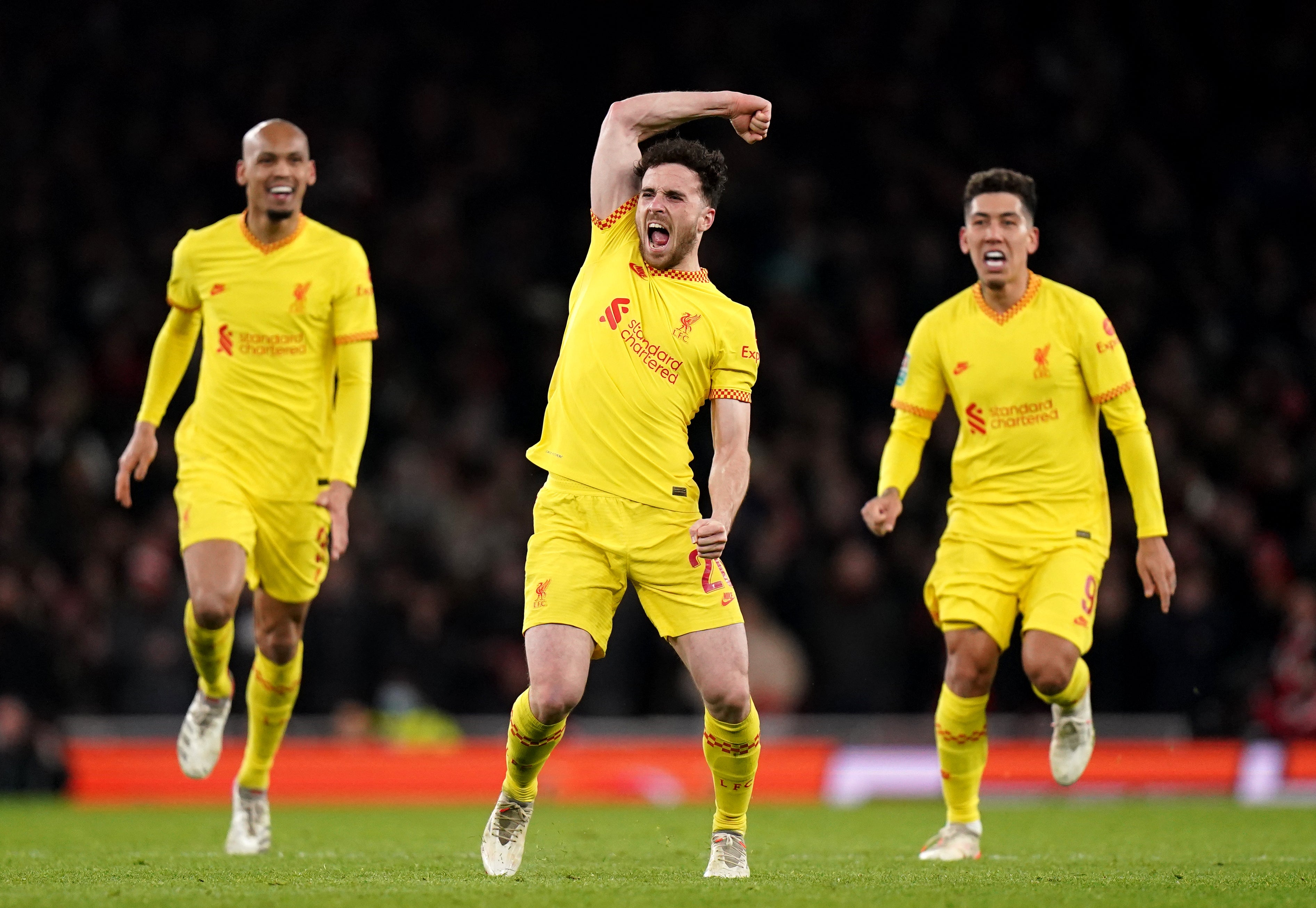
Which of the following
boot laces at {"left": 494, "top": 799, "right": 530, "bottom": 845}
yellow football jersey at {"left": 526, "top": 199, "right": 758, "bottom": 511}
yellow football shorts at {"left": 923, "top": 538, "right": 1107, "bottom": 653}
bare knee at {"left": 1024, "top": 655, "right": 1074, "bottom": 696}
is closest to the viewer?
yellow football jersey at {"left": 526, "top": 199, "right": 758, "bottom": 511}

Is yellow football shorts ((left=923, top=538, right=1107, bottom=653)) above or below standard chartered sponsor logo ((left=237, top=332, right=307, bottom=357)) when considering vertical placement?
below

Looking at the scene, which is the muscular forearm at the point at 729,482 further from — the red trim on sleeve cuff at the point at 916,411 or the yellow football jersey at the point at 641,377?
the red trim on sleeve cuff at the point at 916,411

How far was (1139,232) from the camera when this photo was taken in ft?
58.7

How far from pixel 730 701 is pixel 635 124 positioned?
227 cm

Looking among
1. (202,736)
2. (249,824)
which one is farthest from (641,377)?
(249,824)

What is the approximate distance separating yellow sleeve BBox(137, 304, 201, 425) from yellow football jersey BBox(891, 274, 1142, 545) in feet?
11.9

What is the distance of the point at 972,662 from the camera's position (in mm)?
8227

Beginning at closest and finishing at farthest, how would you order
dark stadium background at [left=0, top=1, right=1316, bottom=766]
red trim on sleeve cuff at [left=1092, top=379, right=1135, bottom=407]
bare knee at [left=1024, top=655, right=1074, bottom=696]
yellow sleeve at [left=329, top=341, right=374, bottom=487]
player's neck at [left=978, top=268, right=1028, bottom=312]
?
bare knee at [left=1024, top=655, right=1074, bottom=696], red trim on sleeve cuff at [left=1092, top=379, right=1135, bottom=407], yellow sleeve at [left=329, top=341, right=374, bottom=487], player's neck at [left=978, top=268, right=1028, bottom=312], dark stadium background at [left=0, top=1, right=1316, bottom=766]

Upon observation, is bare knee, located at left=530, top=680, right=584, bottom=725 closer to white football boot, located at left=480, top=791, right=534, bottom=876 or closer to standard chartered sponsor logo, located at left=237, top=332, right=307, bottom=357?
white football boot, located at left=480, top=791, right=534, bottom=876

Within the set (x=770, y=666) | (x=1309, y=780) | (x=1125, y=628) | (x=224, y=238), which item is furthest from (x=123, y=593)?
(x=1309, y=780)

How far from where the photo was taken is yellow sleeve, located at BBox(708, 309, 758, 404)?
271 inches

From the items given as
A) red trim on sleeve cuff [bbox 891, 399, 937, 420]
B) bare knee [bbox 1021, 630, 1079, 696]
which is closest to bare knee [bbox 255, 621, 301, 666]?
red trim on sleeve cuff [bbox 891, 399, 937, 420]

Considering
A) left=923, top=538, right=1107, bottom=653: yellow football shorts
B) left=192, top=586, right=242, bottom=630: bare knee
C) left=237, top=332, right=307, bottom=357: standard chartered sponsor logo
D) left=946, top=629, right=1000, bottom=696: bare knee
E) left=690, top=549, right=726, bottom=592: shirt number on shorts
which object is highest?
left=237, top=332, right=307, bottom=357: standard chartered sponsor logo

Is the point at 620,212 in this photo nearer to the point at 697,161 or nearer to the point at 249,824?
the point at 697,161
